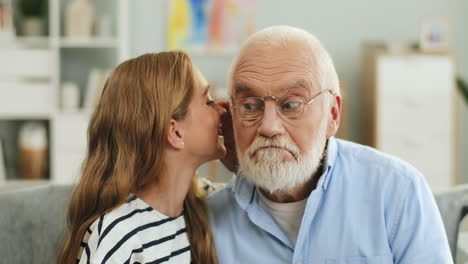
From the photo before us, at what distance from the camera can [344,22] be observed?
537cm

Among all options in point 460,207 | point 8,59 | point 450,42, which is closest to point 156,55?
point 460,207

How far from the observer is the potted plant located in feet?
15.5

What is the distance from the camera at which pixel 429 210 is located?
1.63 m

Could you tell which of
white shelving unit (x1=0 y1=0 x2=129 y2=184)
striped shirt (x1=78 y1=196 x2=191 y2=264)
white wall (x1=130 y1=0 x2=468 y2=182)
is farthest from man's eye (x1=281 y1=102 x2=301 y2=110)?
white wall (x1=130 y1=0 x2=468 y2=182)

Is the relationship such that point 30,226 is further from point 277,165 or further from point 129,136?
point 277,165

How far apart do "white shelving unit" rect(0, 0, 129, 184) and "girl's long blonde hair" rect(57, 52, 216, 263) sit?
295 cm

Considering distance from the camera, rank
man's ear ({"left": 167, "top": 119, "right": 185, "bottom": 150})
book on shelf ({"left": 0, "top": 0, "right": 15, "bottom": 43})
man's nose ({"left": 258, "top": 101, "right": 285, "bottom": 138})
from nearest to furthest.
Answer: man's nose ({"left": 258, "top": 101, "right": 285, "bottom": 138}) → man's ear ({"left": 167, "top": 119, "right": 185, "bottom": 150}) → book on shelf ({"left": 0, "top": 0, "right": 15, "bottom": 43})

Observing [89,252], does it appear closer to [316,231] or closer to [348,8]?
[316,231]

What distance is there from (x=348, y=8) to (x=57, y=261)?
13.7 ft

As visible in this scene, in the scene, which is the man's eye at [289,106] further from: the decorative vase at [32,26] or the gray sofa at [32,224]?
the decorative vase at [32,26]

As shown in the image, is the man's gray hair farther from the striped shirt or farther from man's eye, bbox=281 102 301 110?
the striped shirt

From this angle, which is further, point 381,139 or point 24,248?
point 381,139

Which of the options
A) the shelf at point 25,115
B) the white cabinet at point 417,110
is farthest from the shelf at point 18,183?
the white cabinet at point 417,110

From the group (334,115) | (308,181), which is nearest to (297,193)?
(308,181)
